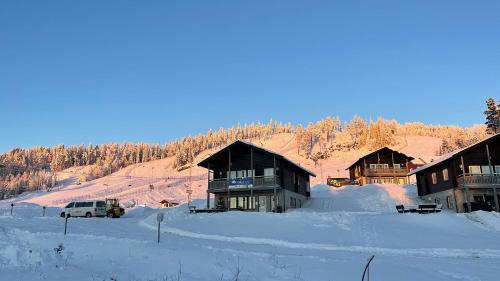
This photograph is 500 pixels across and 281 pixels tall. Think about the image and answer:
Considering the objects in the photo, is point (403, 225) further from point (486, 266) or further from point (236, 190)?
point (236, 190)

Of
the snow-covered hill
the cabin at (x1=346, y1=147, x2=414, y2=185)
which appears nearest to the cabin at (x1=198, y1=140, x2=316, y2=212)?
the cabin at (x1=346, y1=147, x2=414, y2=185)

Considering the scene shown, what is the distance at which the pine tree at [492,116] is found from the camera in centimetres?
8638

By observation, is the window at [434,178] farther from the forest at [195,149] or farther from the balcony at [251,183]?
the forest at [195,149]

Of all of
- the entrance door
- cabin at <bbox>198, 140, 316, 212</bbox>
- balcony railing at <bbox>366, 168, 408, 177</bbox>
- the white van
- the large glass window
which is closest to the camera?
the white van

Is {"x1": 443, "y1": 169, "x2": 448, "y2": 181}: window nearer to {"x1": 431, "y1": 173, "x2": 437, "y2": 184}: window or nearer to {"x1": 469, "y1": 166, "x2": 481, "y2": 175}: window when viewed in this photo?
{"x1": 431, "y1": 173, "x2": 437, "y2": 184}: window

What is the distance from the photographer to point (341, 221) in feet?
104

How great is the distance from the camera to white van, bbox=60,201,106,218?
43.1 m

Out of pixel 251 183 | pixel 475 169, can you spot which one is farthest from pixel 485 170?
pixel 251 183

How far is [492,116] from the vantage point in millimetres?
87312

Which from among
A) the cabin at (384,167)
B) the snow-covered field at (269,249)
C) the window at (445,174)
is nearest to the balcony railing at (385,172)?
the cabin at (384,167)

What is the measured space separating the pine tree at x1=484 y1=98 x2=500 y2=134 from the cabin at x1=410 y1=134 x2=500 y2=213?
49.8 m

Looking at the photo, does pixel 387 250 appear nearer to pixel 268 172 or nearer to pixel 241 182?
pixel 241 182

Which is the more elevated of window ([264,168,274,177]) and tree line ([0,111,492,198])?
tree line ([0,111,492,198])

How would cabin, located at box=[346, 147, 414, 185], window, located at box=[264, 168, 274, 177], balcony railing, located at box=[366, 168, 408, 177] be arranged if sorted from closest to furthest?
1. window, located at box=[264, 168, 274, 177]
2. balcony railing, located at box=[366, 168, 408, 177]
3. cabin, located at box=[346, 147, 414, 185]
